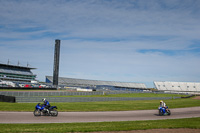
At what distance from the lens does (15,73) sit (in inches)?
4943

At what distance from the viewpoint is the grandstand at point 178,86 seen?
137 m

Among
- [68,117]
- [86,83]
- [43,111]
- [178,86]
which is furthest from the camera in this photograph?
[86,83]

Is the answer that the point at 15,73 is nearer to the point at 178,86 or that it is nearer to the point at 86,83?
the point at 86,83

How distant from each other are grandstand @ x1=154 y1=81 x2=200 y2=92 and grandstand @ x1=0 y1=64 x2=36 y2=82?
83.7 m

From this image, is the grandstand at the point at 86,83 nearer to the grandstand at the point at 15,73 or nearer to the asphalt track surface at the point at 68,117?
the grandstand at the point at 15,73

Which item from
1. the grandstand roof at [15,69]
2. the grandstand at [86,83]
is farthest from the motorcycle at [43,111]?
the grandstand roof at [15,69]

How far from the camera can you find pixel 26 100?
1326 inches

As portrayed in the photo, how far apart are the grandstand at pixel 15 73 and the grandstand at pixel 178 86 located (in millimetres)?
83703

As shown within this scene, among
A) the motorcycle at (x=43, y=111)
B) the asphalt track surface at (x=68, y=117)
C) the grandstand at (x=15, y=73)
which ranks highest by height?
the grandstand at (x=15, y=73)

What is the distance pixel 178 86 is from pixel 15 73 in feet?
340

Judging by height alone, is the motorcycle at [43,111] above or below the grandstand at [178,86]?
below

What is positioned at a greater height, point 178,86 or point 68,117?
point 178,86

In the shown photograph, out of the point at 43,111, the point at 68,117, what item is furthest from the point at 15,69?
the point at 68,117

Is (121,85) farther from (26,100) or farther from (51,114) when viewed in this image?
(51,114)
